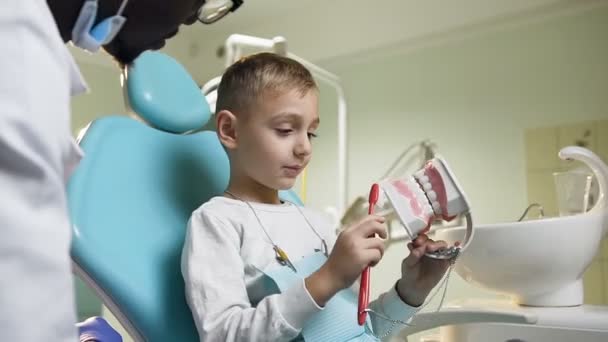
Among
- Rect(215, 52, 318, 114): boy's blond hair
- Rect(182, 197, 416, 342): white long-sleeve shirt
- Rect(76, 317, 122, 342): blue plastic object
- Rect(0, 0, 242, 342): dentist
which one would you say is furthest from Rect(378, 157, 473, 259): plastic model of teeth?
Rect(76, 317, 122, 342): blue plastic object

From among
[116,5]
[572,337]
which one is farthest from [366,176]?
[116,5]

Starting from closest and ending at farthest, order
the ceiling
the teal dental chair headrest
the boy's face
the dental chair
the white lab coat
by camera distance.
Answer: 1. the white lab coat
2. the dental chair
3. the boy's face
4. the teal dental chair headrest
5. the ceiling

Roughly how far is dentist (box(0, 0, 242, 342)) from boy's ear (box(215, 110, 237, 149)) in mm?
589

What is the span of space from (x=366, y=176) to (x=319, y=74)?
48 cm

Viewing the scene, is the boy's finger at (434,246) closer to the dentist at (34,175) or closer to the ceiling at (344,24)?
the dentist at (34,175)

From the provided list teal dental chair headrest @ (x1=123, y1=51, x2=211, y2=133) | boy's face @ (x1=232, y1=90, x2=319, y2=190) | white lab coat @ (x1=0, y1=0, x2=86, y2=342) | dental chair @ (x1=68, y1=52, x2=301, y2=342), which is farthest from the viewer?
teal dental chair headrest @ (x1=123, y1=51, x2=211, y2=133)

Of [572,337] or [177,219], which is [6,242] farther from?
[572,337]

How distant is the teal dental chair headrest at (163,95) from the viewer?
3.38 feet

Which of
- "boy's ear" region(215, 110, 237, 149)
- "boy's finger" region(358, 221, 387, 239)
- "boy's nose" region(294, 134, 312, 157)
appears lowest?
"boy's finger" region(358, 221, 387, 239)

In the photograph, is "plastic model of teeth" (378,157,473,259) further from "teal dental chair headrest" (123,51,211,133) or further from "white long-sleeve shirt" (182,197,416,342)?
"teal dental chair headrest" (123,51,211,133)

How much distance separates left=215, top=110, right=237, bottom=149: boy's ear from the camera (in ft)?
3.13

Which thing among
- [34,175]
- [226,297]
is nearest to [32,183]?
[34,175]

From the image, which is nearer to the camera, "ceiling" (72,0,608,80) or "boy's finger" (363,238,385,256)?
"boy's finger" (363,238,385,256)

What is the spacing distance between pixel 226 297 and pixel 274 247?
0.13 meters
